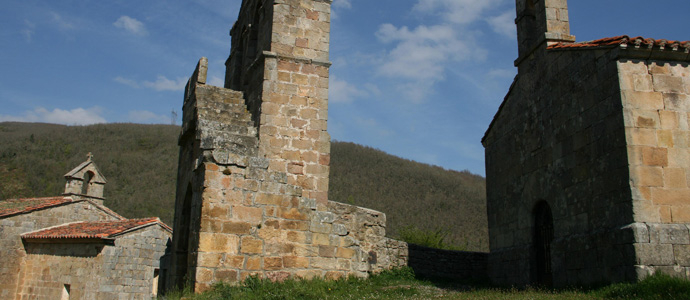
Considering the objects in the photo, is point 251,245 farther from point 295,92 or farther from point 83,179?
point 83,179

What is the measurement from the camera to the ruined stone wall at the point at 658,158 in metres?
8.09

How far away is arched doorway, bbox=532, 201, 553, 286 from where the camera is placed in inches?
Answer: 429

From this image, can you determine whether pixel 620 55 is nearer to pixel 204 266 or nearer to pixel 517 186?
pixel 517 186

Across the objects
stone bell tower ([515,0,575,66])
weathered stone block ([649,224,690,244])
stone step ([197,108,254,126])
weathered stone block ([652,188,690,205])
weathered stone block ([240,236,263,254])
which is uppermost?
stone bell tower ([515,0,575,66])

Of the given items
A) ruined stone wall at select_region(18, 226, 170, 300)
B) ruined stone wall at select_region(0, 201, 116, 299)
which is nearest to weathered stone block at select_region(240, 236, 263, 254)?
ruined stone wall at select_region(18, 226, 170, 300)

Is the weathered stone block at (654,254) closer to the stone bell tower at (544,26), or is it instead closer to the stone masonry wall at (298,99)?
the stone bell tower at (544,26)

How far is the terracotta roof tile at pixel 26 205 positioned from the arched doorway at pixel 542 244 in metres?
18.5

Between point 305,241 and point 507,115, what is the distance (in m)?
6.75

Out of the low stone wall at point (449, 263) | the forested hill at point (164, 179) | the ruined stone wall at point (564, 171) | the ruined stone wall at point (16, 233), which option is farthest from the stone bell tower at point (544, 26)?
the forested hill at point (164, 179)

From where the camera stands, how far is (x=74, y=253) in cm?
1784

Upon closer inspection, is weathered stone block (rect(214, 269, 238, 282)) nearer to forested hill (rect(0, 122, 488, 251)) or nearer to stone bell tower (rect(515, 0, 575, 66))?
stone bell tower (rect(515, 0, 575, 66))

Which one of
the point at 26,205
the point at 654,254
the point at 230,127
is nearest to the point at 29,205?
the point at 26,205

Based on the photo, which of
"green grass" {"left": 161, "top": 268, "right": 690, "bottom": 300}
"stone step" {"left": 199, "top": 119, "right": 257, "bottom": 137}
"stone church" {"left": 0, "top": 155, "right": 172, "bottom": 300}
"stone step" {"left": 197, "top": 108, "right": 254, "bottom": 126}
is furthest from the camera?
"stone church" {"left": 0, "top": 155, "right": 172, "bottom": 300}

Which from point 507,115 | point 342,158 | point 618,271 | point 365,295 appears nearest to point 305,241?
point 365,295
